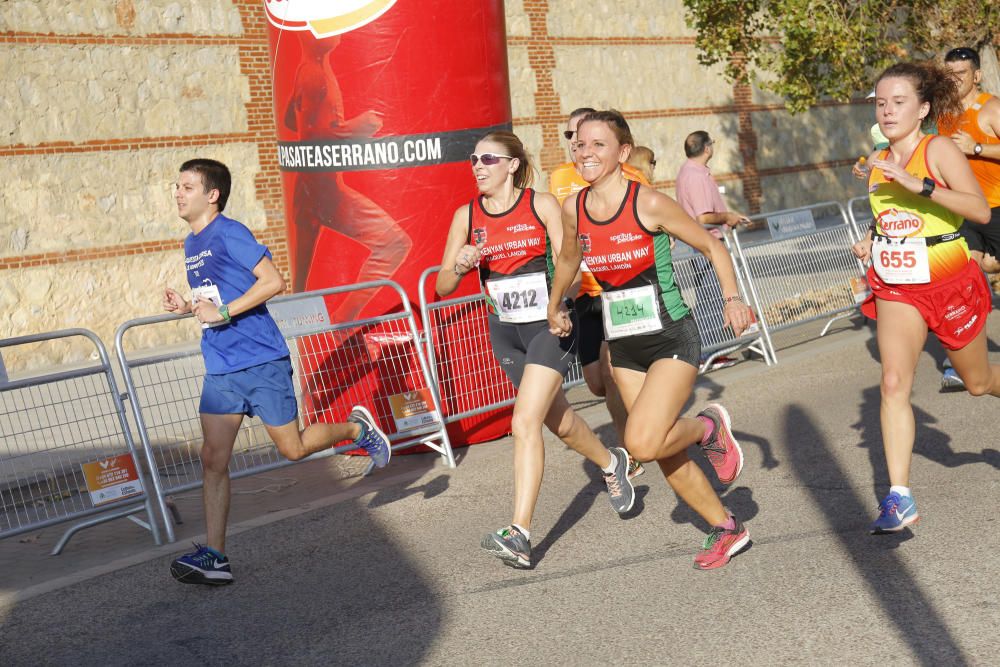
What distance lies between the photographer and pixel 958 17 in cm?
1482

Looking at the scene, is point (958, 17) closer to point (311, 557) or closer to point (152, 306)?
point (152, 306)

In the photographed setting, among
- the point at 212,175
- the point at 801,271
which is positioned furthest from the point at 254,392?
the point at 801,271

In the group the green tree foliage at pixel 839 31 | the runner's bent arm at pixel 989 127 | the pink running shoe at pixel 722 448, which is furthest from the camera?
the green tree foliage at pixel 839 31

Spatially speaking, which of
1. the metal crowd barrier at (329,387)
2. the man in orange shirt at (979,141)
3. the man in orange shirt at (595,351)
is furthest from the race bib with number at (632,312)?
the man in orange shirt at (979,141)

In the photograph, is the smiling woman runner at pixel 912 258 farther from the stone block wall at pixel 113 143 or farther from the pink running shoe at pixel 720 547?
the stone block wall at pixel 113 143

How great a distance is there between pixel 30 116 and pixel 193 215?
9.25m

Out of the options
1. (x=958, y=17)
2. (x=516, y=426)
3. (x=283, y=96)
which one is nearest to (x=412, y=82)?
(x=283, y=96)

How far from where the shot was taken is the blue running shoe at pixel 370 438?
284 inches

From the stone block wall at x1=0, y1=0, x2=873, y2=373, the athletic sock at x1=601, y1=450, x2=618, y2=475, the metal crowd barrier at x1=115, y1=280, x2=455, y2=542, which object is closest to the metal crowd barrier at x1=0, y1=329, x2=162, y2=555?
the metal crowd barrier at x1=115, y1=280, x2=455, y2=542

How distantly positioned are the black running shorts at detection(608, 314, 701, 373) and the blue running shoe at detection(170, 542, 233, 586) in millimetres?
2154

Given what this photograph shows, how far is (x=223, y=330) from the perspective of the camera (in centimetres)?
620

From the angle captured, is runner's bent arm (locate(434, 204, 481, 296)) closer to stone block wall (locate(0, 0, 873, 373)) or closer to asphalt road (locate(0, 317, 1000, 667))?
asphalt road (locate(0, 317, 1000, 667))

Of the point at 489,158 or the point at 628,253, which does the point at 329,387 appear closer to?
the point at 489,158

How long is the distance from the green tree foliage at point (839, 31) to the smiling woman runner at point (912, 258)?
8395 mm
